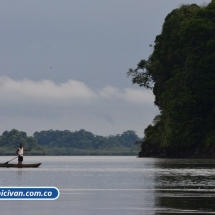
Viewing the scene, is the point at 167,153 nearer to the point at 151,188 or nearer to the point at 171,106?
the point at 171,106

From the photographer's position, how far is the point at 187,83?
11625 cm

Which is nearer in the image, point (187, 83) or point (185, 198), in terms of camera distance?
point (185, 198)

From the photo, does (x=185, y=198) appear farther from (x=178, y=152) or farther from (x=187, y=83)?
(x=178, y=152)

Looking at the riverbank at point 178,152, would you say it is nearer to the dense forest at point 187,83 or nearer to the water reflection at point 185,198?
the dense forest at point 187,83

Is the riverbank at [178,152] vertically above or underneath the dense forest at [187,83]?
underneath

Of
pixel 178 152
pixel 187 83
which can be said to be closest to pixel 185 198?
pixel 187 83

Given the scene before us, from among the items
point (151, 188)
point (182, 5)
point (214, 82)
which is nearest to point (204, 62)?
point (214, 82)

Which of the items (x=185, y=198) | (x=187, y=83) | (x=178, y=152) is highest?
(x=187, y=83)

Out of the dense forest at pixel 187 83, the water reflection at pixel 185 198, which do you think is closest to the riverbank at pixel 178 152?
the dense forest at pixel 187 83

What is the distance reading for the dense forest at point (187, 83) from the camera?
371 ft

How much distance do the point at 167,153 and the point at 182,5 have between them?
22942mm

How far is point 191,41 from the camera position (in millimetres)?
114938

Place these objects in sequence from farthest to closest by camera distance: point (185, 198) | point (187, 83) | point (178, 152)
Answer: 1. point (178, 152)
2. point (187, 83)
3. point (185, 198)

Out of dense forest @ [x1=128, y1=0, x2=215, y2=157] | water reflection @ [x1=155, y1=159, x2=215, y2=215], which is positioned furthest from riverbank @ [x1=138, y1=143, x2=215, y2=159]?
water reflection @ [x1=155, y1=159, x2=215, y2=215]
